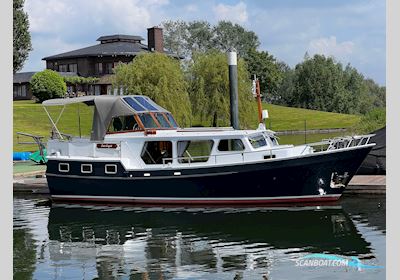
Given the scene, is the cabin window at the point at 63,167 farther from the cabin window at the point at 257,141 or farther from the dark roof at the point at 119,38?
the dark roof at the point at 119,38

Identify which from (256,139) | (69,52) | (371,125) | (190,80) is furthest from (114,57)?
(256,139)

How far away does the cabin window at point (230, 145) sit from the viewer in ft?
72.3

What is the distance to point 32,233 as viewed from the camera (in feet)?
62.6

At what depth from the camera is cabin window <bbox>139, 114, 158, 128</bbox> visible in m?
23.6

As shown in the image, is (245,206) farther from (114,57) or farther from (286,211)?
(114,57)

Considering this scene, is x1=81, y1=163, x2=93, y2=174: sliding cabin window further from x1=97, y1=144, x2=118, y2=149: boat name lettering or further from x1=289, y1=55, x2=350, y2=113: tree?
x1=289, y1=55, x2=350, y2=113: tree

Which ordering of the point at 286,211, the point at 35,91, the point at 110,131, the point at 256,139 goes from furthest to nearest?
the point at 35,91, the point at 110,131, the point at 256,139, the point at 286,211

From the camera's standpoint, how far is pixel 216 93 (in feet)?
167

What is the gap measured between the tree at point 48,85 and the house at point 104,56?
825 centimetres

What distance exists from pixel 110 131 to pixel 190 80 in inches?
1213

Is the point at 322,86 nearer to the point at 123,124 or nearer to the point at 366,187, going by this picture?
the point at 366,187

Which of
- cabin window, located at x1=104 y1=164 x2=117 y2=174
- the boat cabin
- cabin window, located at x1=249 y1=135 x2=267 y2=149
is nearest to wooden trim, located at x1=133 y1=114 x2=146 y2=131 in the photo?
the boat cabin

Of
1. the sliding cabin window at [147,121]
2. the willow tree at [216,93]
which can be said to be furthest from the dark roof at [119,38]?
the sliding cabin window at [147,121]

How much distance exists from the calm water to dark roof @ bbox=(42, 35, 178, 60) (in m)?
57.3
